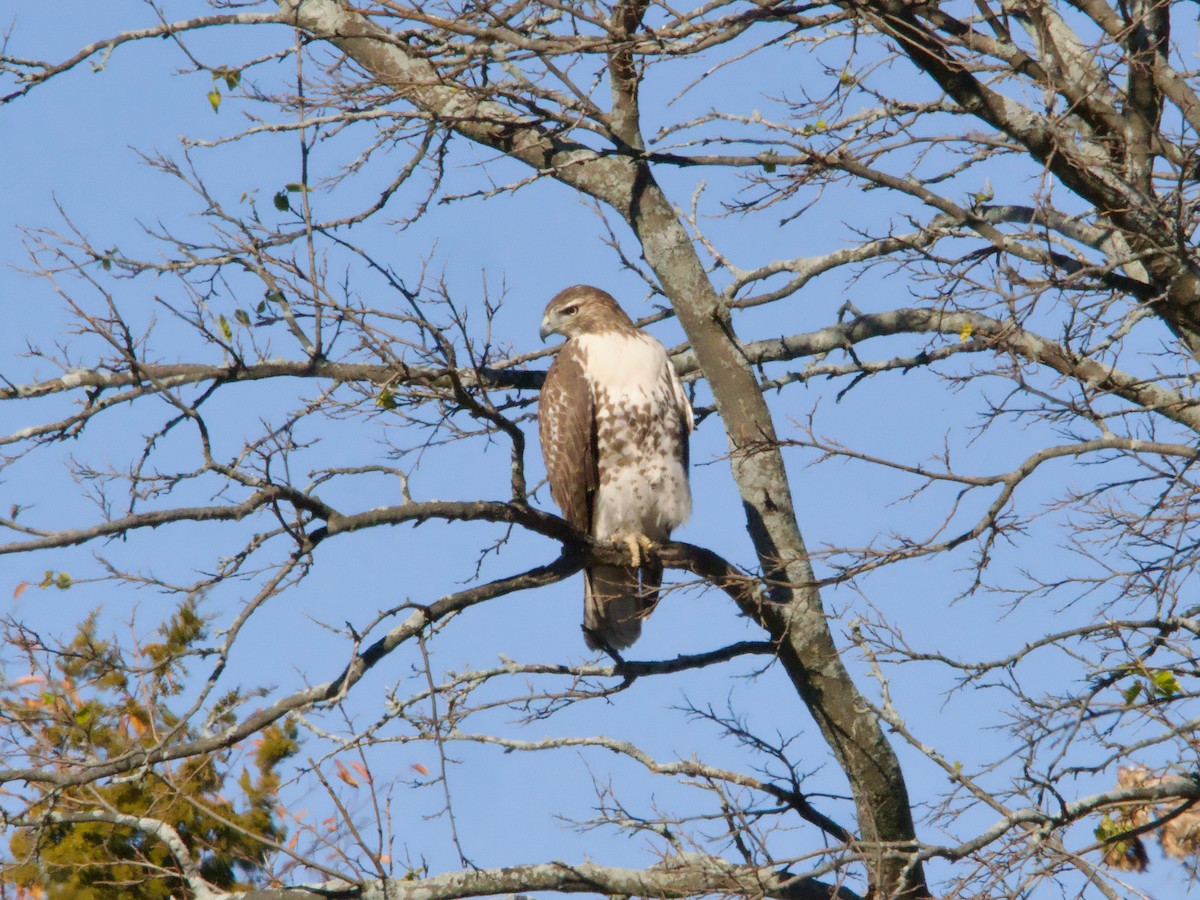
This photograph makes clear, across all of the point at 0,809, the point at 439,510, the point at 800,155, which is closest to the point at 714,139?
the point at 800,155

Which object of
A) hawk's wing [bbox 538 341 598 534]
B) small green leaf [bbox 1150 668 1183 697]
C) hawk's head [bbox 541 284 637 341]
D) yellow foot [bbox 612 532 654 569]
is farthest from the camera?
hawk's head [bbox 541 284 637 341]

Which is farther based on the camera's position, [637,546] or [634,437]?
[634,437]

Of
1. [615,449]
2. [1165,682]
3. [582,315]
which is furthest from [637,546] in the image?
[1165,682]

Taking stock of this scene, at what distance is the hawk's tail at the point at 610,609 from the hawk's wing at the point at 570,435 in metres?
0.33

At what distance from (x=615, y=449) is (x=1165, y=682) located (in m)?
2.75

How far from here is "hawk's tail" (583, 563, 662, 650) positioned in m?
6.15

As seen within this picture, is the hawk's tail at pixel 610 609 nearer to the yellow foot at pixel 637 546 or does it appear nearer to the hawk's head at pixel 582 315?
the yellow foot at pixel 637 546

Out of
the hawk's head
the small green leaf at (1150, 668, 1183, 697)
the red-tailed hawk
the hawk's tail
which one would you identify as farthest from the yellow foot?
the small green leaf at (1150, 668, 1183, 697)

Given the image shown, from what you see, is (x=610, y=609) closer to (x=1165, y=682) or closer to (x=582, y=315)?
(x=582, y=315)

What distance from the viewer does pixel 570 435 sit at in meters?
6.15

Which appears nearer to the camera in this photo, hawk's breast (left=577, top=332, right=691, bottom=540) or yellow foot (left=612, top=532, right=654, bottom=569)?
yellow foot (left=612, top=532, right=654, bottom=569)

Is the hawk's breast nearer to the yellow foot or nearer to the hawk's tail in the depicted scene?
the hawk's tail

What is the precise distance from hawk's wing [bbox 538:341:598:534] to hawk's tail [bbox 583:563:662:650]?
0.33 metres

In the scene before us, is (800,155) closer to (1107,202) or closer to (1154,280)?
(1107,202)
